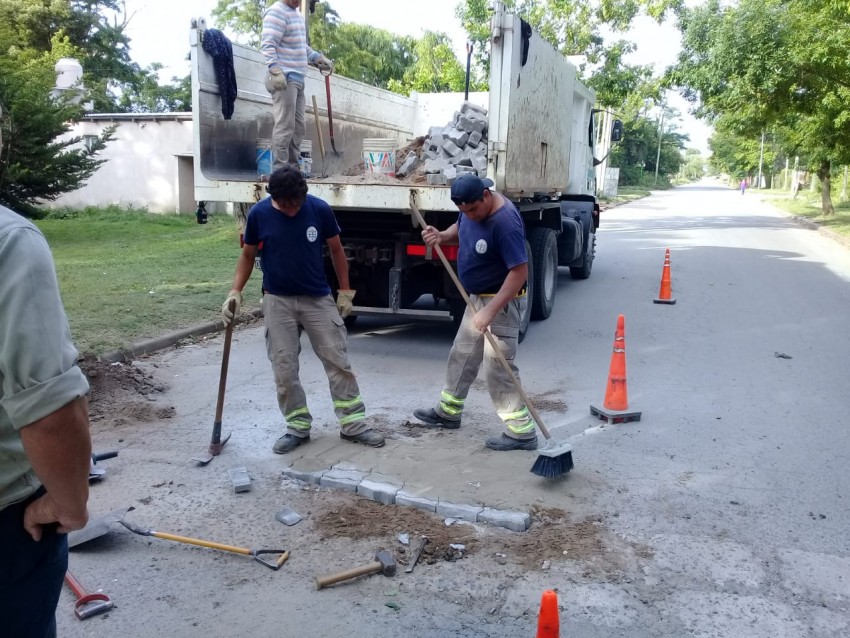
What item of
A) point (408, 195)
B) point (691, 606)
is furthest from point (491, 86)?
point (691, 606)

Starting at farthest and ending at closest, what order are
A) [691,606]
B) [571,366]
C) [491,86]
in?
[571,366] → [491,86] → [691,606]

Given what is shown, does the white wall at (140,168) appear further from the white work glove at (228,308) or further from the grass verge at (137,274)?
the white work glove at (228,308)

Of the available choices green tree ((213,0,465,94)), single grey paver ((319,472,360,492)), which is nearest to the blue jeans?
single grey paver ((319,472,360,492))

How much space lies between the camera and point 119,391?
598 cm

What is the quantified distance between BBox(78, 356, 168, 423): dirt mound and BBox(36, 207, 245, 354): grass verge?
592 millimetres

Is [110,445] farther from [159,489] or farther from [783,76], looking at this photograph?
[783,76]

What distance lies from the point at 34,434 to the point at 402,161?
688 centimetres

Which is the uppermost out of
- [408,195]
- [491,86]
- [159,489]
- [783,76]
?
[783,76]

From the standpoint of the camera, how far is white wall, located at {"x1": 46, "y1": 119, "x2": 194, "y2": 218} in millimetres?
22047

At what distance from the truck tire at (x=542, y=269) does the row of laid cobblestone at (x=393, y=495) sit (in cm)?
440

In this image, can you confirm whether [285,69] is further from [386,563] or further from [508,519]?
[386,563]

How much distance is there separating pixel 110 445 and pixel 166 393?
1.17m

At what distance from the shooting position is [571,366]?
7.32 metres

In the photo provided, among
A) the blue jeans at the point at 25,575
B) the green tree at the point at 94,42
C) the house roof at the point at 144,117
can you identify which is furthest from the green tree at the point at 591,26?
→ the blue jeans at the point at 25,575
